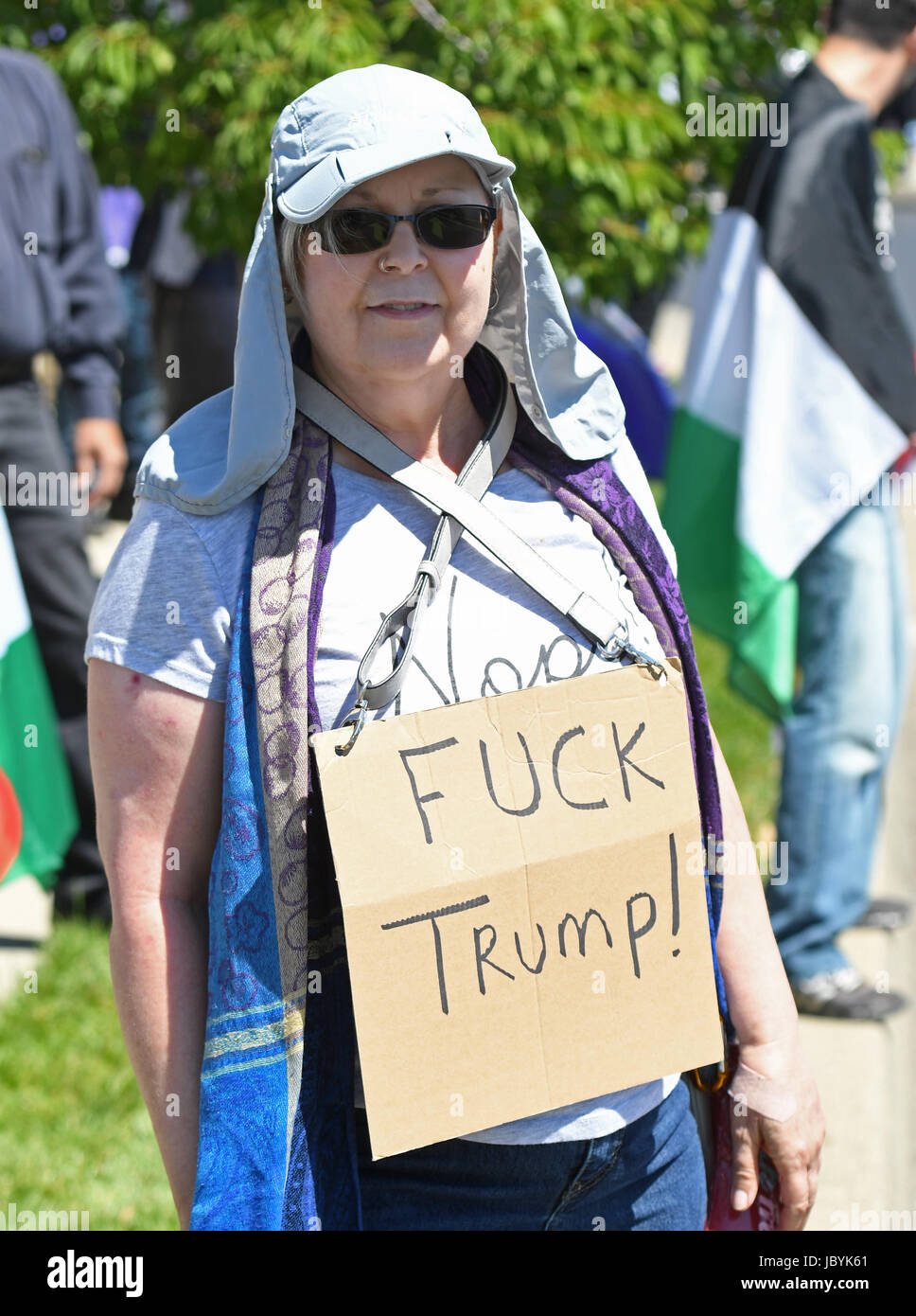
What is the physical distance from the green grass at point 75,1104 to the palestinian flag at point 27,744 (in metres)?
0.31

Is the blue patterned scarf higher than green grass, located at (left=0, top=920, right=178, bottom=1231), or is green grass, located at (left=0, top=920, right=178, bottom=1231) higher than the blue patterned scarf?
the blue patterned scarf

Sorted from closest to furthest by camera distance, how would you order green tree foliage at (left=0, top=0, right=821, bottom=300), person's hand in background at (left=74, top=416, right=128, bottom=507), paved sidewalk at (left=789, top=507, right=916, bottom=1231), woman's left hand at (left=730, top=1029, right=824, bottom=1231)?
woman's left hand at (left=730, top=1029, right=824, bottom=1231) → paved sidewalk at (left=789, top=507, right=916, bottom=1231) → green tree foliage at (left=0, top=0, right=821, bottom=300) → person's hand in background at (left=74, top=416, right=128, bottom=507)

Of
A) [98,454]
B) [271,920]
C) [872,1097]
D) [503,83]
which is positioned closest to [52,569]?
[98,454]

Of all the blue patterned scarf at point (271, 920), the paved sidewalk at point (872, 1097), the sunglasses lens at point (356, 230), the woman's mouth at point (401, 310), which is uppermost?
the sunglasses lens at point (356, 230)

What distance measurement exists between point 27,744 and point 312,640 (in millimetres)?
2448

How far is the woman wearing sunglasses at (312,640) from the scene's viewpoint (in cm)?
166

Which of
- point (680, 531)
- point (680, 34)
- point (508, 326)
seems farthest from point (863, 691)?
point (508, 326)

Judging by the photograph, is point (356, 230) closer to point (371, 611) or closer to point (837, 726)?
point (371, 611)

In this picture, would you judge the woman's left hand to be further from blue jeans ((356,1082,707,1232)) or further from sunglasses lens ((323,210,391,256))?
sunglasses lens ((323,210,391,256))

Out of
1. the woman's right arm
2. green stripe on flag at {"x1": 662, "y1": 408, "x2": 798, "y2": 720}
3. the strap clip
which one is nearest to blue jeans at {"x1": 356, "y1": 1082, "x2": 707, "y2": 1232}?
the woman's right arm

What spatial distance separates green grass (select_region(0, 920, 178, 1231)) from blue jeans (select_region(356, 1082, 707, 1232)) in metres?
1.44

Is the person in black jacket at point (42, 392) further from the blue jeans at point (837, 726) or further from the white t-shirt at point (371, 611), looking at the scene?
the white t-shirt at point (371, 611)

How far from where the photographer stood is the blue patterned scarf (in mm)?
1649

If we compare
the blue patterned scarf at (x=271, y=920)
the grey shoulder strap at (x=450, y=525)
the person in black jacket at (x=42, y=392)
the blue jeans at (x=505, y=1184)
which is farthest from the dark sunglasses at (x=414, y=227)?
the person in black jacket at (x=42, y=392)
